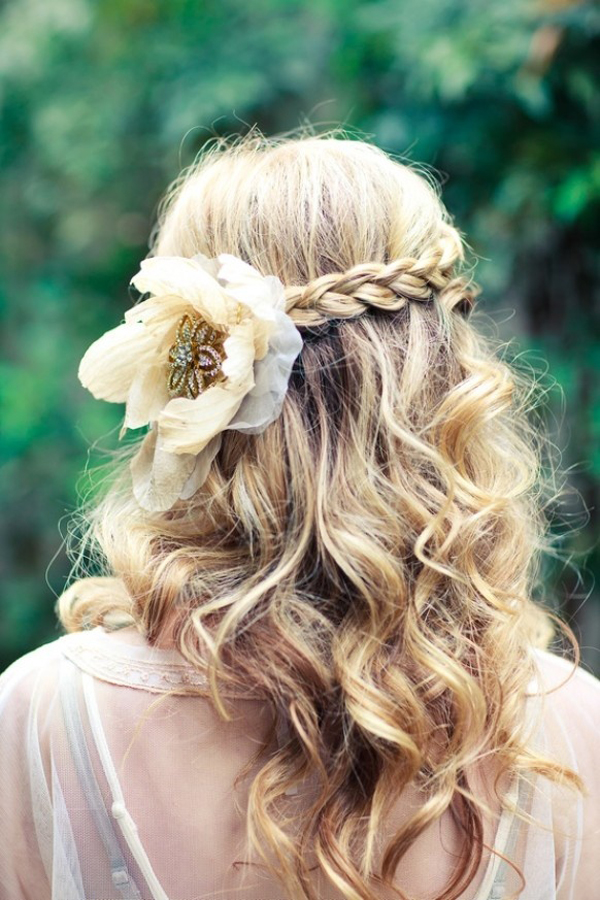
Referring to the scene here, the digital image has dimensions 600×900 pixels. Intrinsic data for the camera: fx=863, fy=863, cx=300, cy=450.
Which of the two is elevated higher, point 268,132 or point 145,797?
point 268,132

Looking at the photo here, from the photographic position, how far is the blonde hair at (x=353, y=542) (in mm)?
1069

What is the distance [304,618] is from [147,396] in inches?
15.3

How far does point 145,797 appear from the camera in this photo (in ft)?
3.55

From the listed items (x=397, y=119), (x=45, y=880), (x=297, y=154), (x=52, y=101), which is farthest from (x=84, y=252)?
(x=45, y=880)

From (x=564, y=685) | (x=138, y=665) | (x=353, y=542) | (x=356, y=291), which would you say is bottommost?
(x=564, y=685)

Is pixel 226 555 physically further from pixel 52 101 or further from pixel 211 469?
pixel 52 101

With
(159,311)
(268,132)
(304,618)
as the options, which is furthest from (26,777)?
(268,132)

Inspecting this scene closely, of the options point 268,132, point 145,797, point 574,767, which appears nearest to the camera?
point 145,797

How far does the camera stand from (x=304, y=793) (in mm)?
1088

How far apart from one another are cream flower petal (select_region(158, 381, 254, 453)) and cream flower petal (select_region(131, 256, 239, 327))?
0.10 m

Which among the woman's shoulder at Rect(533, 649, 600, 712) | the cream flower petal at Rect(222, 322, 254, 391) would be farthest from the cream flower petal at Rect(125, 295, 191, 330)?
the woman's shoulder at Rect(533, 649, 600, 712)

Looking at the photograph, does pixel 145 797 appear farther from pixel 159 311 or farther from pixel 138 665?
pixel 159 311

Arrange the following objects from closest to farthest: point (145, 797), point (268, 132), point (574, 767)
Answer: point (145, 797), point (574, 767), point (268, 132)

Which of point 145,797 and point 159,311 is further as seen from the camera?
point 159,311
